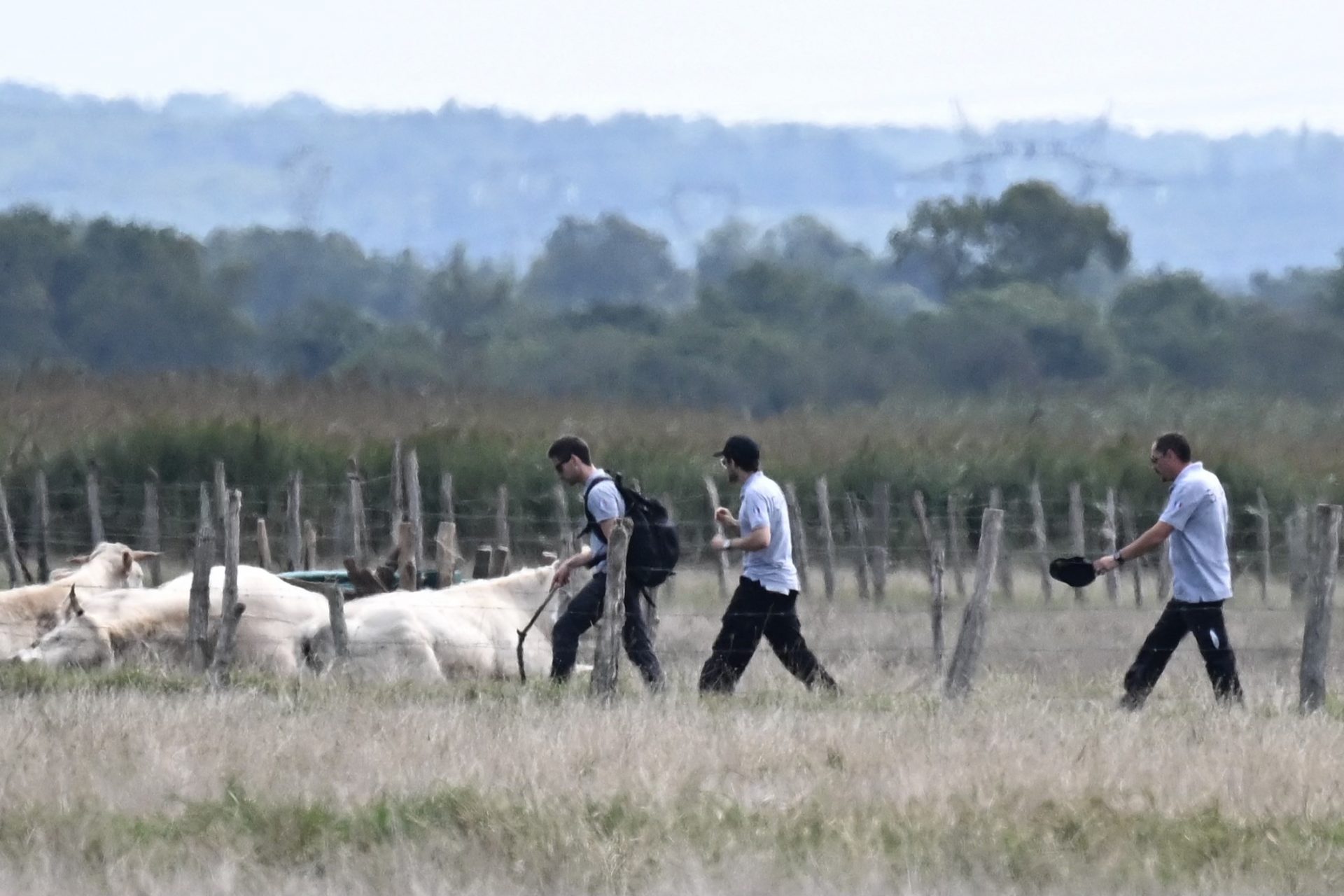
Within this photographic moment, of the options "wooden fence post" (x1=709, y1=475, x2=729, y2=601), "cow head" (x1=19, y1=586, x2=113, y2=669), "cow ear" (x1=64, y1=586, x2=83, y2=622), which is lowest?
"wooden fence post" (x1=709, y1=475, x2=729, y2=601)

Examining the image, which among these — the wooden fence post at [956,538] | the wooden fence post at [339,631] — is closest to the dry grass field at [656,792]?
the wooden fence post at [339,631]

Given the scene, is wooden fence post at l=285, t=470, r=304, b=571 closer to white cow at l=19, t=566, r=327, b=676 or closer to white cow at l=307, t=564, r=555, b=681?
white cow at l=19, t=566, r=327, b=676

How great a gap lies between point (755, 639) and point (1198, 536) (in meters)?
2.26

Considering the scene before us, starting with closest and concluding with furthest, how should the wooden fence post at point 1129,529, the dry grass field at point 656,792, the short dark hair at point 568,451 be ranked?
the dry grass field at point 656,792, the short dark hair at point 568,451, the wooden fence post at point 1129,529

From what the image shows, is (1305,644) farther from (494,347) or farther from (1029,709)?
(494,347)

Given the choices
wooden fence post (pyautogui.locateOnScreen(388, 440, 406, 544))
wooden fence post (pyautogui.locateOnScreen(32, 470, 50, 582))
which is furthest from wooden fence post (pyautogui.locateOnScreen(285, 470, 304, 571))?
wooden fence post (pyautogui.locateOnScreen(32, 470, 50, 582))

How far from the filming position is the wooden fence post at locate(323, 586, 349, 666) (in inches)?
530

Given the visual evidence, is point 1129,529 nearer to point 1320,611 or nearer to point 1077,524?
point 1077,524

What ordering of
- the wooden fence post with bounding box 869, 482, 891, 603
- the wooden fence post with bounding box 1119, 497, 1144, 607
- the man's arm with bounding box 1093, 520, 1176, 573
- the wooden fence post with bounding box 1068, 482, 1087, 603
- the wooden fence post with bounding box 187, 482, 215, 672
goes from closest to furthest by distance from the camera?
the man's arm with bounding box 1093, 520, 1176, 573, the wooden fence post with bounding box 187, 482, 215, 672, the wooden fence post with bounding box 869, 482, 891, 603, the wooden fence post with bounding box 1068, 482, 1087, 603, the wooden fence post with bounding box 1119, 497, 1144, 607

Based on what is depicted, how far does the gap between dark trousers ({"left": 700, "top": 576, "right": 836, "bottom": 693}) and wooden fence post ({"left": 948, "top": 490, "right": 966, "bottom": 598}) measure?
1001cm

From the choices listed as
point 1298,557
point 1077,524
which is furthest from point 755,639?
point 1077,524

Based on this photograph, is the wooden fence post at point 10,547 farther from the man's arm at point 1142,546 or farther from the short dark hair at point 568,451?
the man's arm at point 1142,546

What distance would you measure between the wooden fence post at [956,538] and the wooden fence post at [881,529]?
27.8 inches

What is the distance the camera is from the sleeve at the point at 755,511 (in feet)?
37.8
